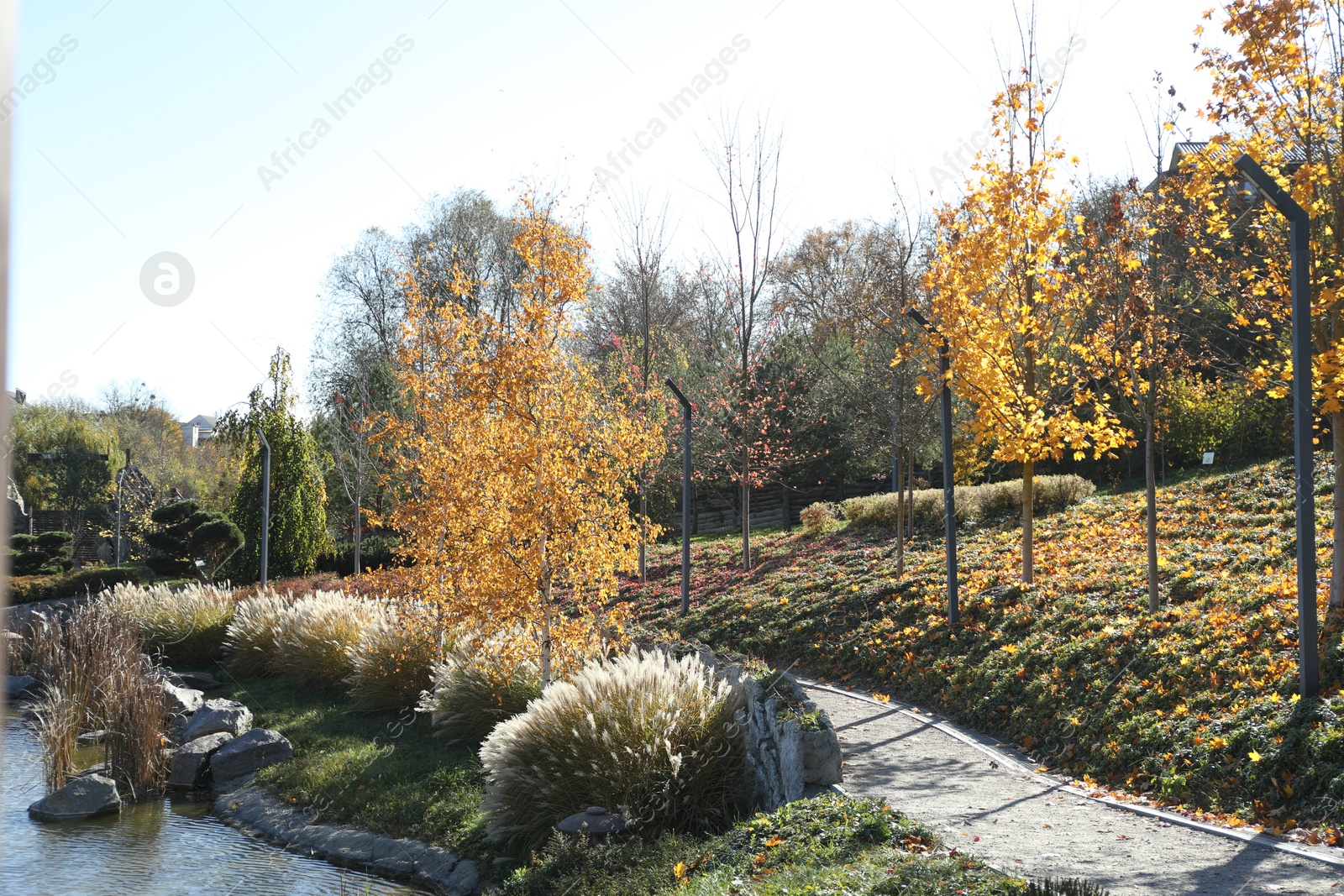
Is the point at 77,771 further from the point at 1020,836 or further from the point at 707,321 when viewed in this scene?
the point at 707,321

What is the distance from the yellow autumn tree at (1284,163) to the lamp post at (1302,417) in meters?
0.66

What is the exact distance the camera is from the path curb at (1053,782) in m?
5.79

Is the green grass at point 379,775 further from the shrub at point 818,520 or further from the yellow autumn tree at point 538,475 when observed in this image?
the shrub at point 818,520

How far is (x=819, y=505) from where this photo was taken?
70.0 feet

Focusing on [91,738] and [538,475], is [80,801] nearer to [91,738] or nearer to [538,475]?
[91,738]

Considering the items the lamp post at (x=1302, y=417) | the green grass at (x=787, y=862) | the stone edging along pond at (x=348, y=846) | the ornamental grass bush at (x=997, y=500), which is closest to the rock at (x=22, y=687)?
the stone edging along pond at (x=348, y=846)

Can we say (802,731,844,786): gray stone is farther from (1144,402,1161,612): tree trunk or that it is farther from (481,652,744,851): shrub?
(1144,402,1161,612): tree trunk

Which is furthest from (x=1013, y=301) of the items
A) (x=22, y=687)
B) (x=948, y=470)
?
(x=22, y=687)

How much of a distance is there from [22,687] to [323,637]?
5.45 meters

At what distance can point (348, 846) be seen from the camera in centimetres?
855

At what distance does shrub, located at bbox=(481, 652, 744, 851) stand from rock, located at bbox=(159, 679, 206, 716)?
6.54 metres

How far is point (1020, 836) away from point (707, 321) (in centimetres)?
2426

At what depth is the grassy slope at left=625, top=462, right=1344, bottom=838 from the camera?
6.97 metres

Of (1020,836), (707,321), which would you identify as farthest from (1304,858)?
(707,321)
